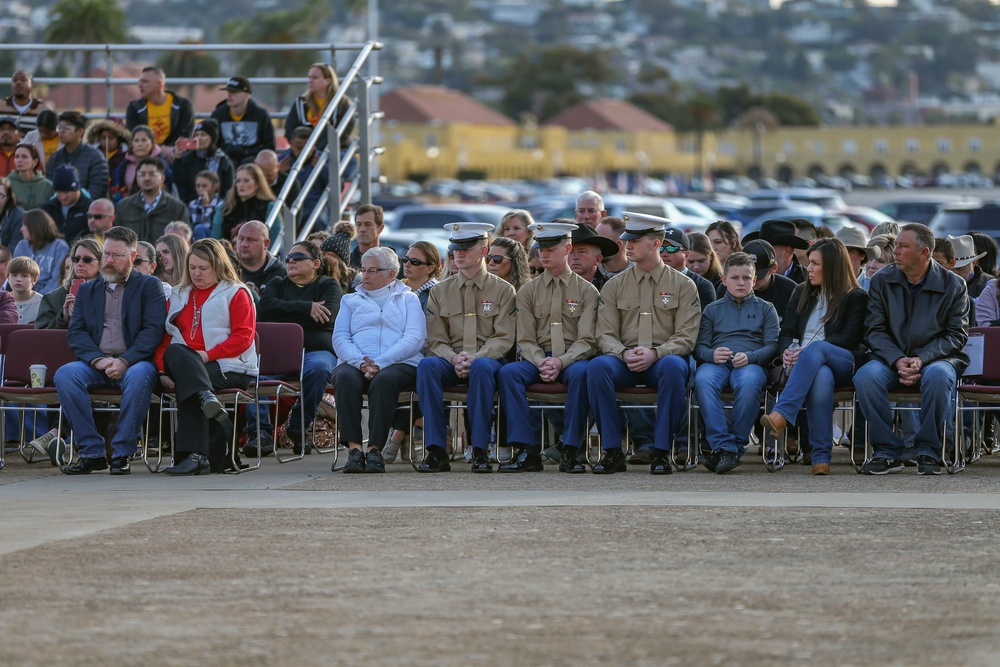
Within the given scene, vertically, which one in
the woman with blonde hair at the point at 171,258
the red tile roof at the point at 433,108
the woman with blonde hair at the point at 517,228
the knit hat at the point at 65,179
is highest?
the red tile roof at the point at 433,108

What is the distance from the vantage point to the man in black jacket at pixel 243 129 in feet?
55.9

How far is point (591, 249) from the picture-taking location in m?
12.1

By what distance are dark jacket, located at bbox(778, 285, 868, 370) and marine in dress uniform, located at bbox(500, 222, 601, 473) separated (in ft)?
4.34

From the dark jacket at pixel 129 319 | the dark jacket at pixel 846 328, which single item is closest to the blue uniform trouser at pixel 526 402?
the dark jacket at pixel 846 328

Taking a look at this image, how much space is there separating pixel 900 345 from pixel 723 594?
4.82 metres

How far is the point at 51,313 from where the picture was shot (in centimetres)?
1255

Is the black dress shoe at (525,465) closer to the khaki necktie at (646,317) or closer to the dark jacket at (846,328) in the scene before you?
the khaki necktie at (646,317)

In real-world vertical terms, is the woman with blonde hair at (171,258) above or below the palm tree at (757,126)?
below

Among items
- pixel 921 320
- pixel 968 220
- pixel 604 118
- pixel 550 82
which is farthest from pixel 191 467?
pixel 550 82

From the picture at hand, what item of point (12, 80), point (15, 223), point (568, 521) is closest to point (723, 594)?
point (568, 521)

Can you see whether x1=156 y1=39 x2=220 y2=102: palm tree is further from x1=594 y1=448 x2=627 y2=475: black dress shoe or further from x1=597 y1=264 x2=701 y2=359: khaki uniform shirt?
x1=594 y1=448 x2=627 y2=475: black dress shoe

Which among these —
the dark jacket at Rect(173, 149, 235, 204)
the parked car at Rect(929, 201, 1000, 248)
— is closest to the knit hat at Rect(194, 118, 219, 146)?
the dark jacket at Rect(173, 149, 235, 204)

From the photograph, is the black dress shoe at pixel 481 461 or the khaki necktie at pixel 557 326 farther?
the khaki necktie at pixel 557 326

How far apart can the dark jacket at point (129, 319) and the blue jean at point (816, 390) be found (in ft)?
13.9
